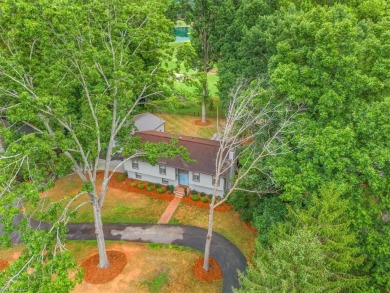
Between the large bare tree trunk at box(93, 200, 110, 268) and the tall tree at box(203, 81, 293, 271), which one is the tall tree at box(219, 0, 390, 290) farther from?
the large bare tree trunk at box(93, 200, 110, 268)

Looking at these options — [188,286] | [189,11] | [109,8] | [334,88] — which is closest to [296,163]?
[334,88]

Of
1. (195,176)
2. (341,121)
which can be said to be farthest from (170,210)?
(341,121)

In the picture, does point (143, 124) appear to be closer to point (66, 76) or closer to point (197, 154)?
point (197, 154)

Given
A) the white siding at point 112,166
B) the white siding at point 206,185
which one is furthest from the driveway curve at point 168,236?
the white siding at point 112,166

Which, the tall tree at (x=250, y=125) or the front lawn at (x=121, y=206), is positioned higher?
the tall tree at (x=250, y=125)

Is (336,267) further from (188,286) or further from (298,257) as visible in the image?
(188,286)

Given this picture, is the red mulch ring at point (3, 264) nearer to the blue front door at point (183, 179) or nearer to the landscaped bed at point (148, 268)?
the landscaped bed at point (148, 268)

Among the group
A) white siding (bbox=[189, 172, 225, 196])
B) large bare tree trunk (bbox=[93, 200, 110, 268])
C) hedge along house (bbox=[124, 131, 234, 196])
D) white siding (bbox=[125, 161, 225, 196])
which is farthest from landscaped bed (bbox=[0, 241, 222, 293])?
hedge along house (bbox=[124, 131, 234, 196])
